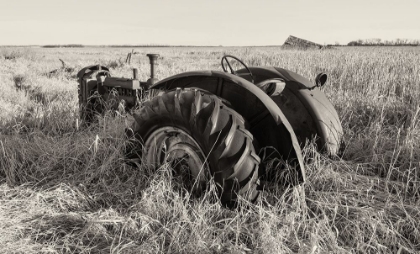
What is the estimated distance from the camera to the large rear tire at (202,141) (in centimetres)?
194

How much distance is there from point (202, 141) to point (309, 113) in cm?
98

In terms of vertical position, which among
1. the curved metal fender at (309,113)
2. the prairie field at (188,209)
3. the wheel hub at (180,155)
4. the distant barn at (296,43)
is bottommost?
the prairie field at (188,209)

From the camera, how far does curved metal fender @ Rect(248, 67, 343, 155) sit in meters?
2.56

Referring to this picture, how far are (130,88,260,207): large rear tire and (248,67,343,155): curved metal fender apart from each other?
73 cm

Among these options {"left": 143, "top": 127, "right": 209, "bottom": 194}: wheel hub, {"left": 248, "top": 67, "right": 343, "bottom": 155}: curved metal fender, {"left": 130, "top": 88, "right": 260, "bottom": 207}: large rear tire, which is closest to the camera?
{"left": 130, "top": 88, "right": 260, "bottom": 207}: large rear tire

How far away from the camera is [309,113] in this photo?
2.58 meters

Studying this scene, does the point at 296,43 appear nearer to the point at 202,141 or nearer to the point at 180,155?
the point at 180,155

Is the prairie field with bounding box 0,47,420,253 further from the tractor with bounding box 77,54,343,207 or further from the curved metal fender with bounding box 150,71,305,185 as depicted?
the curved metal fender with bounding box 150,71,305,185

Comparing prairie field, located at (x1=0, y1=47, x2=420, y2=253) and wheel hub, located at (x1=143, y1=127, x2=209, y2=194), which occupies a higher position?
wheel hub, located at (x1=143, y1=127, x2=209, y2=194)

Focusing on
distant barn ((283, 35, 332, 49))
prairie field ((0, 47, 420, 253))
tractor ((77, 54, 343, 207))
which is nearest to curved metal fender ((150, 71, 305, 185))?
tractor ((77, 54, 343, 207))

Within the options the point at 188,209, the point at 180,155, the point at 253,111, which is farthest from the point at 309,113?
the point at 188,209

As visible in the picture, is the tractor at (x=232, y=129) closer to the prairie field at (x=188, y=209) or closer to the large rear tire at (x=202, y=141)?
the large rear tire at (x=202, y=141)

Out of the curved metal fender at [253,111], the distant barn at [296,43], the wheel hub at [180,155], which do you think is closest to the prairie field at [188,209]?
the wheel hub at [180,155]

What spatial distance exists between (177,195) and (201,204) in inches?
7.6
